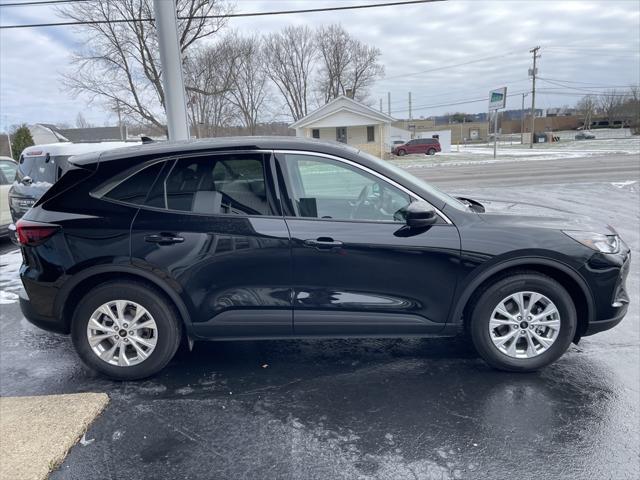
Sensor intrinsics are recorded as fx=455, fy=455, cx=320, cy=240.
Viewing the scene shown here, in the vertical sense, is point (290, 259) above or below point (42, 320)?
above

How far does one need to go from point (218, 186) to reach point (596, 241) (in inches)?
110

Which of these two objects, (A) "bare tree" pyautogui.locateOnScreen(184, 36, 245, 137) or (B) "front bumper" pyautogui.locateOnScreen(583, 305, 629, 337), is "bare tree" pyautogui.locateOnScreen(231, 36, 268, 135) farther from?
(B) "front bumper" pyautogui.locateOnScreen(583, 305, 629, 337)

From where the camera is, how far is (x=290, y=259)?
3250 mm

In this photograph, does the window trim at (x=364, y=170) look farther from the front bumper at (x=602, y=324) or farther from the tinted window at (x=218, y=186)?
the front bumper at (x=602, y=324)

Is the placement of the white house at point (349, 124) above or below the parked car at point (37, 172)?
above

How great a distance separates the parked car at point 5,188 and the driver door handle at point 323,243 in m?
7.61

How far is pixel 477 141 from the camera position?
250ft

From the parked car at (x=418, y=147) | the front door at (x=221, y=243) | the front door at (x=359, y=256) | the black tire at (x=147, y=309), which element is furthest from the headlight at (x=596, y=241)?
the parked car at (x=418, y=147)

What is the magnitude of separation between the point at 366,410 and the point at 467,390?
30.3 inches

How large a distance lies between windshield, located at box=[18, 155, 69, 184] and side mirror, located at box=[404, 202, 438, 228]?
6587 millimetres

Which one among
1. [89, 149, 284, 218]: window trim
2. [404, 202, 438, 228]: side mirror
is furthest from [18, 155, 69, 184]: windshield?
[404, 202, 438, 228]: side mirror

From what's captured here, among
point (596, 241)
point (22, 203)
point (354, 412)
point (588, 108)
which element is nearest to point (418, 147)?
point (22, 203)

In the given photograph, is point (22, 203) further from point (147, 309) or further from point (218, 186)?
point (218, 186)

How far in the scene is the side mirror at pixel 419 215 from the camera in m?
3.18
